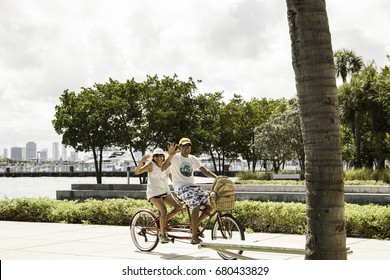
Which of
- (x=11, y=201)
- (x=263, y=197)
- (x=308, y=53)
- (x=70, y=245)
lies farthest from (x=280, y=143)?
(x=308, y=53)

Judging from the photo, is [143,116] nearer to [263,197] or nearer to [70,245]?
[263,197]

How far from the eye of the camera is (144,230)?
32.9 feet

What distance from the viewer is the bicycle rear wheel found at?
32.6 feet

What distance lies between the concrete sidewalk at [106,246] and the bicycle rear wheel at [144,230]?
0.14 metres

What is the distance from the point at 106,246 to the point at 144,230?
3.85 feet

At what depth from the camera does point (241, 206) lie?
528 inches

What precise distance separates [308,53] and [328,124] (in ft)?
2.33

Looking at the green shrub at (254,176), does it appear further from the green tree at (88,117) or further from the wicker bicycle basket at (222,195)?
the wicker bicycle basket at (222,195)

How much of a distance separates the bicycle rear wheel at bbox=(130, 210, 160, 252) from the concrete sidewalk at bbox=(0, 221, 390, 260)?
5.7 inches

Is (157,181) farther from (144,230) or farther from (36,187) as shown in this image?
(36,187)

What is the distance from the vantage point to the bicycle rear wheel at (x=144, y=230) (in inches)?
391

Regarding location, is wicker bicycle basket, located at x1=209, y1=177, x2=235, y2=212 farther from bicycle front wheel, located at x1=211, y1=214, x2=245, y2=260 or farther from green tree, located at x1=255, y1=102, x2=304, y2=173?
green tree, located at x1=255, y1=102, x2=304, y2=173

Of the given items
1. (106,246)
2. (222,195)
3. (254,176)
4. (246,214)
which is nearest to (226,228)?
(222,195)

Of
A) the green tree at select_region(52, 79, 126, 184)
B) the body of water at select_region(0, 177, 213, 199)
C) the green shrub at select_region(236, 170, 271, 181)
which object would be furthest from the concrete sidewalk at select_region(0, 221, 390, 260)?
the green tree at select_region(52, 79, 126, 184)
